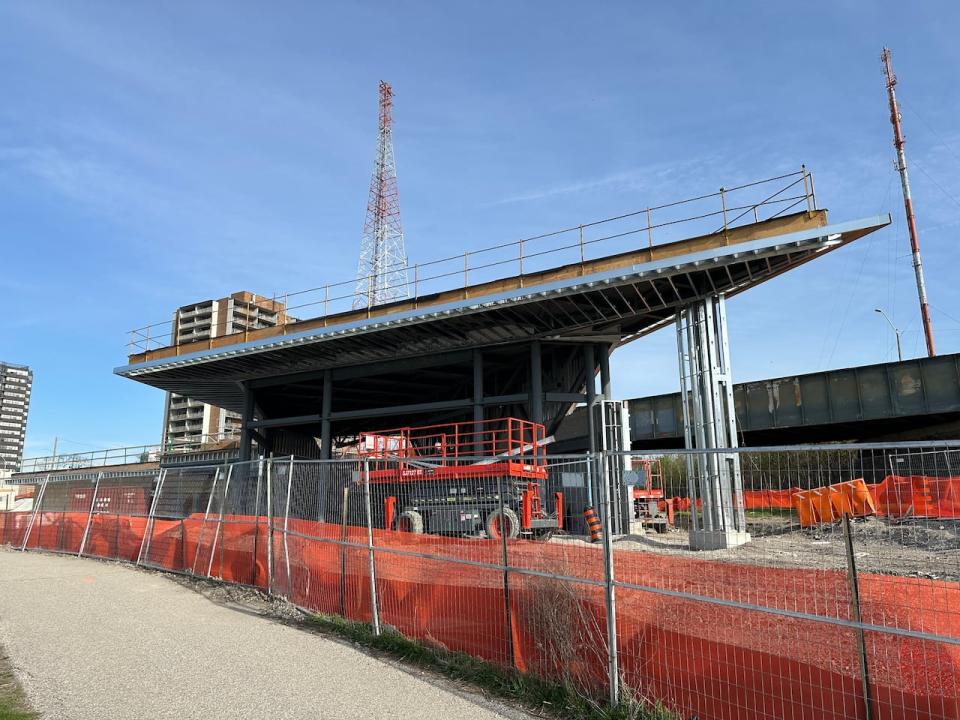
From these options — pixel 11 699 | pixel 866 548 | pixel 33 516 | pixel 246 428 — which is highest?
pixel 246 428

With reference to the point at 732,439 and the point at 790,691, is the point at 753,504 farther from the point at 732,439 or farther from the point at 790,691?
the point at 732,439

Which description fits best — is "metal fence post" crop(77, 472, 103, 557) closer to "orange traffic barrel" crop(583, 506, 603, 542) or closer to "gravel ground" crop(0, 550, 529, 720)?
"gravel ground" crop(0, 550, 529, 720)

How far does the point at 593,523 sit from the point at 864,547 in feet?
8.74

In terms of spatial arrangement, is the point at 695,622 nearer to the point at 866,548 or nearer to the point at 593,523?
the point at 866,548

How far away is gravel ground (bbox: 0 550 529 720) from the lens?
572 cm

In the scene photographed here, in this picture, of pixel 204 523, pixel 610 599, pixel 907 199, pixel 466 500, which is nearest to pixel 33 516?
pixel 204 523

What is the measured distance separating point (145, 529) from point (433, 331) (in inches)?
450

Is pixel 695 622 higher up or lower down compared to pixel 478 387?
lower down

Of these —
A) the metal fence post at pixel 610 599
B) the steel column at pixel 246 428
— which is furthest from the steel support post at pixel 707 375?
the steel column at pixel 246 428

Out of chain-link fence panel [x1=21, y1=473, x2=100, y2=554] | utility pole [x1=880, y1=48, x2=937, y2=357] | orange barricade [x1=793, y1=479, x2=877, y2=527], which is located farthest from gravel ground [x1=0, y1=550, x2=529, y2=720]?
utility pole [x1=880, y1=48, x2=937, y2=357]

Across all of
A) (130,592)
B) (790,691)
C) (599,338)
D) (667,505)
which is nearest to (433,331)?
(599,338)

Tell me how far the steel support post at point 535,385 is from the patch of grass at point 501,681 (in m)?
14.5

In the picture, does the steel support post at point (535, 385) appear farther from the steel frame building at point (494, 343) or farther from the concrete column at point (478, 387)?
the concrete column at point (478, 387)

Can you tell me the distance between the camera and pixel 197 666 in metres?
6.92
